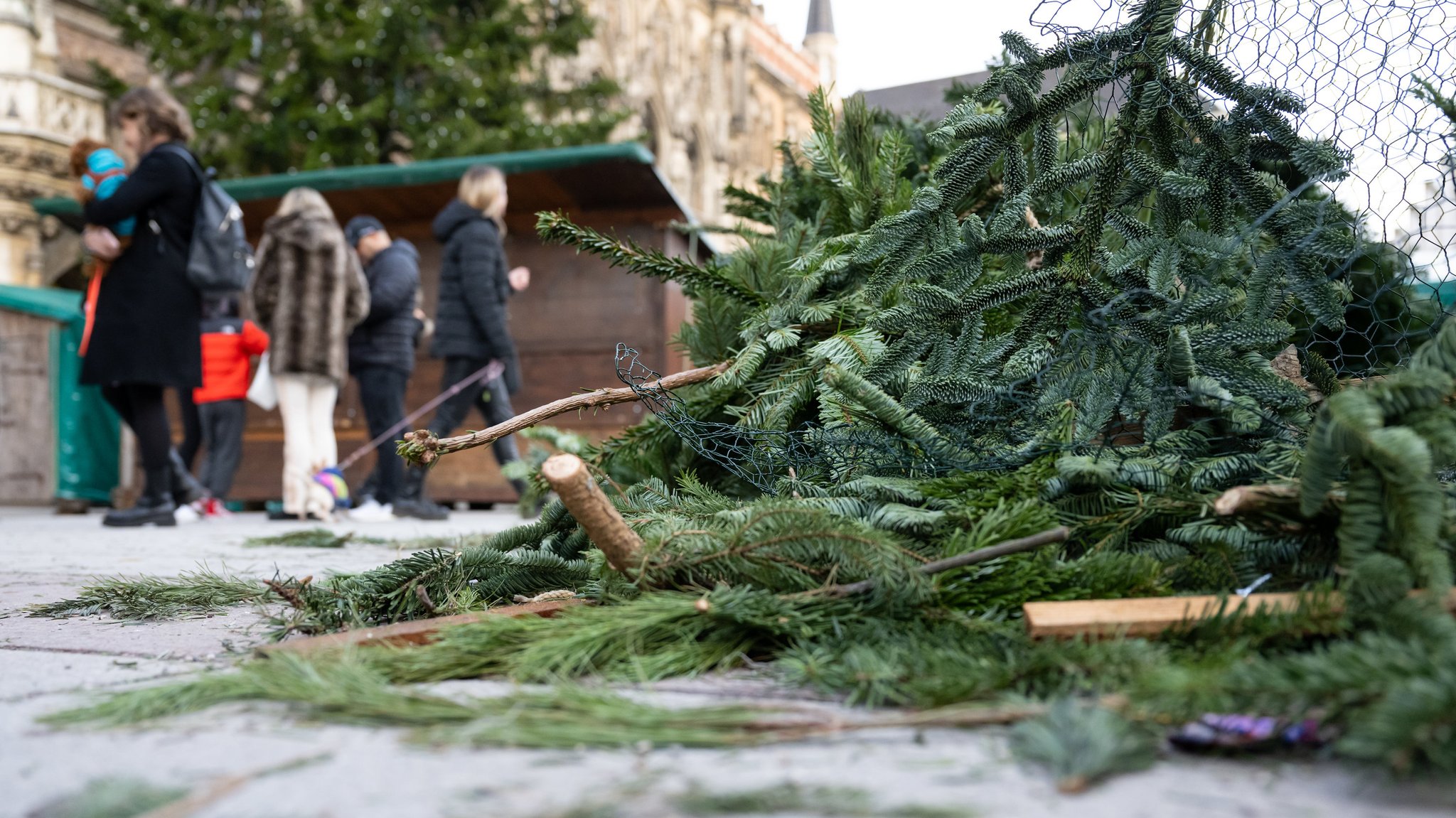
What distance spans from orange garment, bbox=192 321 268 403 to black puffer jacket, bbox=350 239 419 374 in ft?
2.23

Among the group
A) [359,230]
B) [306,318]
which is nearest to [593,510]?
[306,318]

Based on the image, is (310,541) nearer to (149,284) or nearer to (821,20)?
(149,284)

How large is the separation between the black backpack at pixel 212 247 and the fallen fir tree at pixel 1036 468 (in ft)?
13.0

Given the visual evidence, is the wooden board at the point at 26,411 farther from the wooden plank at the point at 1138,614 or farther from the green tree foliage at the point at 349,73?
the wooden plank at the point at 1138,614

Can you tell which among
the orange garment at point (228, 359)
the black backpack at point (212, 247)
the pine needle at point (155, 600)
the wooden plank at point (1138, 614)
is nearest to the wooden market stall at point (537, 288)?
the orange garment at point (228, 359)

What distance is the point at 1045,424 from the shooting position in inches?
86.9

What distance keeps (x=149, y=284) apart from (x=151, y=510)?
1.33m

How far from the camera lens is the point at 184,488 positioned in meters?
7.65

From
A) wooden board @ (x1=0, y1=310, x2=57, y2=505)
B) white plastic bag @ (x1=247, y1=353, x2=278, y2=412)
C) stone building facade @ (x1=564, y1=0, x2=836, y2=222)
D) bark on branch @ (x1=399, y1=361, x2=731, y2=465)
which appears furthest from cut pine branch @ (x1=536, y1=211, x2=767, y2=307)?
stone building facade @ (x1=564, y1=0, x2=836, y2=222)

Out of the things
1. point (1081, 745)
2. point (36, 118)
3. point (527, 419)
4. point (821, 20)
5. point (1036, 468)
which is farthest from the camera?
point (821, 20)

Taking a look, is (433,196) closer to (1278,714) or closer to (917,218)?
(917,218)

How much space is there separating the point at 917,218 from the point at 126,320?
5.15 m

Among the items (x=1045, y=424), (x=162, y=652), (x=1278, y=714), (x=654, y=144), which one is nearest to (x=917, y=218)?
(x=1045, y=424)

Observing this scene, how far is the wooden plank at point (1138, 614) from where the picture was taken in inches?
60.9
